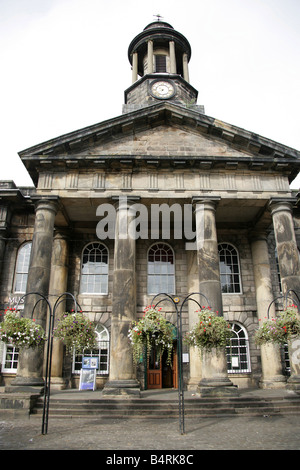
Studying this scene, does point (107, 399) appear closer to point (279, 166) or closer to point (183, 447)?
point (183, 447)

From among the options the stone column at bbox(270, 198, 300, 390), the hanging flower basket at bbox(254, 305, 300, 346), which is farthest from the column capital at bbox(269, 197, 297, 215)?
the hanging flower basket at bbox(254, 305, 300, 346)

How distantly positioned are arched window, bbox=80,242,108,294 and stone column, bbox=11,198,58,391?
14.7ft

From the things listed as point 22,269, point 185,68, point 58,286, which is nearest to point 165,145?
point 58,286

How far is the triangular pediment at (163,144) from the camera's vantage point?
52.0 ft

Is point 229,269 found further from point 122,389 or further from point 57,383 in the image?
point 57,383

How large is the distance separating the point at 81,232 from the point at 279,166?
10.4 meters

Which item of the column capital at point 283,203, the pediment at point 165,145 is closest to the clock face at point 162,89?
the pediment at point 165,145

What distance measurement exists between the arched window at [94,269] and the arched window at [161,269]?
7.74 ft

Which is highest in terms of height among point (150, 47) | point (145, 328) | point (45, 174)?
point (150, 47)

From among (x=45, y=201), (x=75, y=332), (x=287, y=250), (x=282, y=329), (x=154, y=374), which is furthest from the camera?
(x=154, y=374)

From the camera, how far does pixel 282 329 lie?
12266mm

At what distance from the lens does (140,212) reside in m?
17.0

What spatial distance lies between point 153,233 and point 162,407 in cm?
965
